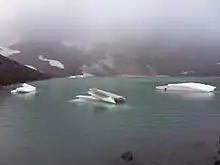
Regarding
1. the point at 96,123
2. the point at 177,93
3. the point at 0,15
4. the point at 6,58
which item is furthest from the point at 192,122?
the point at 0,15

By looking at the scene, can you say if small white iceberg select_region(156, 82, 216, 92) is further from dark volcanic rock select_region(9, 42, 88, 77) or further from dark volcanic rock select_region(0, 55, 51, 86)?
dark volcanic rock select_region(0, 55, 51, 86)

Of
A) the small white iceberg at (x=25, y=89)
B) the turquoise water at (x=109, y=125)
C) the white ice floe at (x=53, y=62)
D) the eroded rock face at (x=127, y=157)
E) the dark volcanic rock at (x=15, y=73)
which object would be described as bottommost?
the eroded rock face at (x=127, y=157)

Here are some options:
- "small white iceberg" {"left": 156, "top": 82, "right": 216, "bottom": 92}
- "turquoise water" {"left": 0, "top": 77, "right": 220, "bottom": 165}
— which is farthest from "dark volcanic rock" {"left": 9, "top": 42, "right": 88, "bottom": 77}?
"small white iceberg" {"left": 156, "top": 82, "right": 216, "bottom": 92}

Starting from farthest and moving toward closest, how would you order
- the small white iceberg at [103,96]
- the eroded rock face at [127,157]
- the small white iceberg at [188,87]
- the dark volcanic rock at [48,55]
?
1. the dark volcanic rock at [48,55]
2. the small white iceberg at [188,87]
3. the small white iceberg at [103,96]
4. the eroded rock face at [127,157]

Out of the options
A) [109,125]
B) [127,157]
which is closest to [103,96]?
[109,125]

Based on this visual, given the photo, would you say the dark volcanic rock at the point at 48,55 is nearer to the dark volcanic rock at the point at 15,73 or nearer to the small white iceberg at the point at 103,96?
the dark volcanic rock at the point at 15,73

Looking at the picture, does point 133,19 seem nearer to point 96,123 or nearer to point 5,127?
point 96,123

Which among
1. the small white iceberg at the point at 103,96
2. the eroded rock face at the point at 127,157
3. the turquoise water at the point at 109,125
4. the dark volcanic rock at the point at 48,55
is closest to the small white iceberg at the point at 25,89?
the turquoise water at the point at 109,125
